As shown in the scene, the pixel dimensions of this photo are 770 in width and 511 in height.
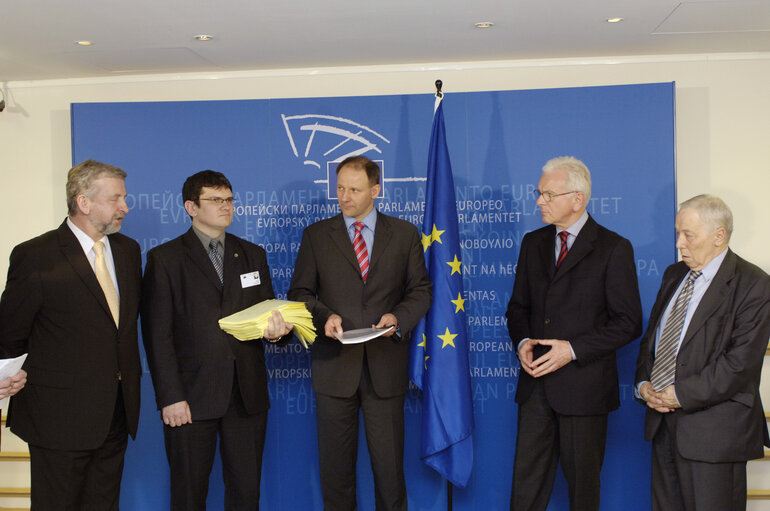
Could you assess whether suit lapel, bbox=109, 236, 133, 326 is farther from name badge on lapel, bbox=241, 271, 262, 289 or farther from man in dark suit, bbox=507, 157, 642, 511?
man in dark suit, bbox=507, 157, 642, 511

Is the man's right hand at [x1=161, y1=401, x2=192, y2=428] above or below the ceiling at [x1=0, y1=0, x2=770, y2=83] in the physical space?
below

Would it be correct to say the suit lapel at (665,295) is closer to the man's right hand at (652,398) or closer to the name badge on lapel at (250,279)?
the man's right hand at (652,398)

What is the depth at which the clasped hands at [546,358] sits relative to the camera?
3506 millimetres

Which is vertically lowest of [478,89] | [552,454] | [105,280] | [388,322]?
[552,454]

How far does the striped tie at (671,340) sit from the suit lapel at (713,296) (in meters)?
0.08

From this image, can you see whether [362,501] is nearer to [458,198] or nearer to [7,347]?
[458,198]

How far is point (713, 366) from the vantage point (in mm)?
3100

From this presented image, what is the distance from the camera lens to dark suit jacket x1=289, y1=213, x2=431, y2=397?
3.69 meters

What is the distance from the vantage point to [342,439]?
377cm

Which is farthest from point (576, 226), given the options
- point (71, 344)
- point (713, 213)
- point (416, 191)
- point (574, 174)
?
point (71, 344)

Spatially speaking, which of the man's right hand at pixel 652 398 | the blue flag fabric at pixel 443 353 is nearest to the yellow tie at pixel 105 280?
the blue flag fabric at pixel 443 353

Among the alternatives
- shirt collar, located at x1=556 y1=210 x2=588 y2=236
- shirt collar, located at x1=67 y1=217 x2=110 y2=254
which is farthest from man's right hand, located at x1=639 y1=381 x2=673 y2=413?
shirt collar, located at x1=67 y1=217 x2=110 y2=254

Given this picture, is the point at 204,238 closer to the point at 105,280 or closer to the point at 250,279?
the point at 250,279

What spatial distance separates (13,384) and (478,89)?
10.9ft
